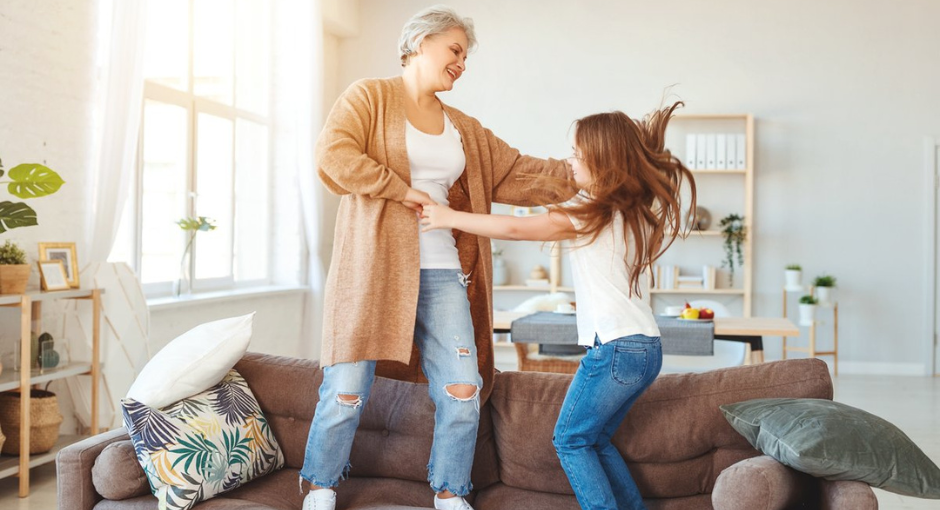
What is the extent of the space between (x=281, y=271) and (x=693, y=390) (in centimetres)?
523

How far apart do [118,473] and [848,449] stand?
162 centimetres

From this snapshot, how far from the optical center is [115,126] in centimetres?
431

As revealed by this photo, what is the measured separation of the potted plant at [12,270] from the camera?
348cm

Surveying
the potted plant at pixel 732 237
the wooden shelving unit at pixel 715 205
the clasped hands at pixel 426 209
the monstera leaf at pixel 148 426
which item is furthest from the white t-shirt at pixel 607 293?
the potted plant at pixel 732 237

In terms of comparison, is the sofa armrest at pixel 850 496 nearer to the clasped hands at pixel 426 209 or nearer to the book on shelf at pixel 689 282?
the clasped hands at pixel 426 209

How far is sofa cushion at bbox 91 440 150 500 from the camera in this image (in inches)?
76.0

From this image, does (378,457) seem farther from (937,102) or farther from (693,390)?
(937,102)

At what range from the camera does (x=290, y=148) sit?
6.89m

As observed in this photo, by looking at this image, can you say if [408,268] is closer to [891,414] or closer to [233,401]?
[233,401]

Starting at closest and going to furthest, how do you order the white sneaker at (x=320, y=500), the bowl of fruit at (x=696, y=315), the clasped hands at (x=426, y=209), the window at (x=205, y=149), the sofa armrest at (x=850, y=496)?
1. the sofa armrest at (x=850, y=496)
2. the white sneaker at (x=320, y=500)
3. the clasped hands at (x=426, y=209)
4. the bowl of fruit at (x=696, y=315)
5. the window at (x=205, y=149)

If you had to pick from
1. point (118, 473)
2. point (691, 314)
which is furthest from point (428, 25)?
point (691, 314)

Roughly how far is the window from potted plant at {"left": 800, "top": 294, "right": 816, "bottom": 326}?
4414mm

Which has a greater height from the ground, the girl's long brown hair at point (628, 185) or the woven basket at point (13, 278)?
the girl's long brown hair at point (628, 185)

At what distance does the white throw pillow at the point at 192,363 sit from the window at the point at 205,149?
9.47 feet
